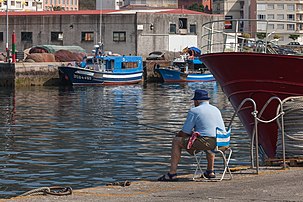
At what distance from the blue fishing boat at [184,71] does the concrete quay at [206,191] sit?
41.8 metres

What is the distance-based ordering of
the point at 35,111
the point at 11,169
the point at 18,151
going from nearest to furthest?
the point at 11,169, the point at 18,151, the point at 35,111

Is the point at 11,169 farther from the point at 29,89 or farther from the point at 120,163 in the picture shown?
the point at 29,89

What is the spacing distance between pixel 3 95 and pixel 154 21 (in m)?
23.4

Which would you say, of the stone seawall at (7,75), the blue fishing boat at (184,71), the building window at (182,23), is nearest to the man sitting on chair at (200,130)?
the stone seawall at (7,75)

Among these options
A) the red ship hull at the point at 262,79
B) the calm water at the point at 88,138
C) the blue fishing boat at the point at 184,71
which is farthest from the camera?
the blue fishing boat at the point at 184,71

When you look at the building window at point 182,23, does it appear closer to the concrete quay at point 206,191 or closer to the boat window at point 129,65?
the boat window at point 129,65

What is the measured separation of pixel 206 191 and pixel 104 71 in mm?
39319

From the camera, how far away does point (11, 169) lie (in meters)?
15.8

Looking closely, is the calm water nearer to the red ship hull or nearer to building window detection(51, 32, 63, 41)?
the red ship hull

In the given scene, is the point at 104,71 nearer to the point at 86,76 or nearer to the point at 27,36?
the point at 86,76

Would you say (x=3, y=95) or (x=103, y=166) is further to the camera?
(x=3, y=95)

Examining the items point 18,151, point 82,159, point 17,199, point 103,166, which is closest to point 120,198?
point 17,199

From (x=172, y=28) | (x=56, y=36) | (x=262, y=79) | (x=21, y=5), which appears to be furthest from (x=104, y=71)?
(x=21, y=5)

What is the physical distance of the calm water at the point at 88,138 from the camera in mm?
15141
